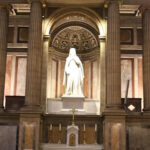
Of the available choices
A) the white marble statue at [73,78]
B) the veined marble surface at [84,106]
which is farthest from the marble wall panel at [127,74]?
the white marble statue at [73,78]

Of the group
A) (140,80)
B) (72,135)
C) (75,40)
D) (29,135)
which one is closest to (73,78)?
(72,135)

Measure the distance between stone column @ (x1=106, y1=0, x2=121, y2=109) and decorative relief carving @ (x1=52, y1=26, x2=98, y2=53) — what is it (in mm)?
3664

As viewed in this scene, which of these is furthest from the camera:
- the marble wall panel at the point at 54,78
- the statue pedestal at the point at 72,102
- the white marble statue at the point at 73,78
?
the marble wall panel at the point at 54,78

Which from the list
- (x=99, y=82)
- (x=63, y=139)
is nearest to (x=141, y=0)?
(x=99, y=82)

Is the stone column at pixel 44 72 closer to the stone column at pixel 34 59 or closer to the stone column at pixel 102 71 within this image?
the stone column at pixel 34 59

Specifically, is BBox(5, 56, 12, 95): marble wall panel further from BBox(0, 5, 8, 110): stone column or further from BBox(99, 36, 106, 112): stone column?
BBox(99, 36, 106, 112): stone column

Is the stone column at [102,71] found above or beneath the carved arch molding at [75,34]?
beneath

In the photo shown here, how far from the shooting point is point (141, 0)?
21.7m

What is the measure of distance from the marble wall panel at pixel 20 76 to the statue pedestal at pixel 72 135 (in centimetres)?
571

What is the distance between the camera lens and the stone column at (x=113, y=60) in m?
19.8

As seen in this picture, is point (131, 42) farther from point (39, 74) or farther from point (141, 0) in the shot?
point (39, 74)

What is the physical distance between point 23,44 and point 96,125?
288 inches

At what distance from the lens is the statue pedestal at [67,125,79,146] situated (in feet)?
62.3

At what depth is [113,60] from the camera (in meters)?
20.3
